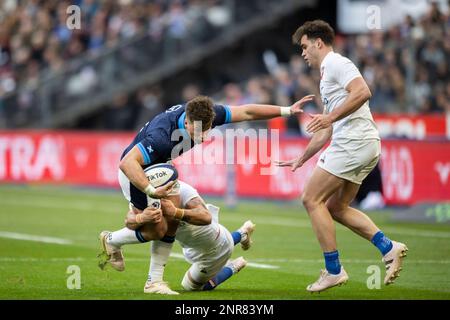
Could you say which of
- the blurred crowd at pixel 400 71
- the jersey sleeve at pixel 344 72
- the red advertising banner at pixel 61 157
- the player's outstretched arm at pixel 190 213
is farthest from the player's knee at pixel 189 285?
the red advertising banner at pixel 61 157

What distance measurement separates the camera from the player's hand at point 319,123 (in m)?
9.78

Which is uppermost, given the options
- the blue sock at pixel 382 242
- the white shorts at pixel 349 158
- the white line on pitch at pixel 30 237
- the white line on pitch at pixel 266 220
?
the white shorts at pixel 349 158

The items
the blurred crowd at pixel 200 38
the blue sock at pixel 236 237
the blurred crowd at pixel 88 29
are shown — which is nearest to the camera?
the blue sock at pixel 236 237

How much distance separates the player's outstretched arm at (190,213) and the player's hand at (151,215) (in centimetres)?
8

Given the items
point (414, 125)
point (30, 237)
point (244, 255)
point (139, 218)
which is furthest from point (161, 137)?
point (414, 125)

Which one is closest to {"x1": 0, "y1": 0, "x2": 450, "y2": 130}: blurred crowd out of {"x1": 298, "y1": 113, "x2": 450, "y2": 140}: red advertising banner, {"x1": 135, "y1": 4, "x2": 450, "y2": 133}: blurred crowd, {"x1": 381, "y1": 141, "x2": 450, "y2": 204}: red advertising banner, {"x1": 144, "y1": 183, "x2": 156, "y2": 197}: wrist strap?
{"x1": 135, "y1": 4, "x2": 450, "y2": 133}: blurred crowd

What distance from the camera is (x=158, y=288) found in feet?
33.3

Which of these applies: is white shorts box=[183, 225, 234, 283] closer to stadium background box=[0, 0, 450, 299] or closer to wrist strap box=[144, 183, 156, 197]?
wrist strap box=[144, 183, 156, 197]

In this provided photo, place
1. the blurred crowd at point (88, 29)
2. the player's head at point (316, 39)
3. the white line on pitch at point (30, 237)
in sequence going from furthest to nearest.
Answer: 1. the blurred crowd at point (88, 29)
2. the white line on pitch at point (30, 237)
3. the player's head at point (316, 39)

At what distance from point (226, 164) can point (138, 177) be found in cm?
1294

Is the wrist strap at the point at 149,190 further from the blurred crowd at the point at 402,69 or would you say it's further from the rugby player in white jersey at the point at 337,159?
the blurred crowd at the point at 402,69

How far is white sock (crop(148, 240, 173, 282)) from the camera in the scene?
10.2 meters

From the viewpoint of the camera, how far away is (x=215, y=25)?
30.4 m

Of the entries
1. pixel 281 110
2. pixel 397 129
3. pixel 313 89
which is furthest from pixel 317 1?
pixel 281 110
